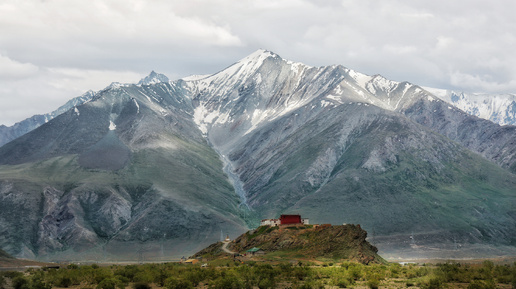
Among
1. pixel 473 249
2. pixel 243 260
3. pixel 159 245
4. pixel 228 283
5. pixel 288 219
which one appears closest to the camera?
pixel 228 283

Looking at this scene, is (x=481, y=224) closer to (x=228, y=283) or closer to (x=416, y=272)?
(x=416, y=272)

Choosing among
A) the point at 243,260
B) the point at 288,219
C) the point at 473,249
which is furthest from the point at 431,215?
the point at 243,260

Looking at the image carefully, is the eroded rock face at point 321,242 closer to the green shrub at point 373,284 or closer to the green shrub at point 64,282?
the green shrub at point 373,284

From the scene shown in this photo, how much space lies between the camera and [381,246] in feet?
582

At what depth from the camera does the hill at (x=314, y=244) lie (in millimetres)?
103625

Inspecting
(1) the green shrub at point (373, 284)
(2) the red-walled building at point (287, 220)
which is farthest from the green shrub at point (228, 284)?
(2) the red-walled building at point (287, 220)

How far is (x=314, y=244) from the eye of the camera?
109500mm

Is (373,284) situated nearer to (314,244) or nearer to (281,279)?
(281,279)

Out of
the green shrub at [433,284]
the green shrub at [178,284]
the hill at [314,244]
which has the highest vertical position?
the hill at [314,244]

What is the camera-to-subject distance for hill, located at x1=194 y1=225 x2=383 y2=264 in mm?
103625

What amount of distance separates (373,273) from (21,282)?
4277 centimetres

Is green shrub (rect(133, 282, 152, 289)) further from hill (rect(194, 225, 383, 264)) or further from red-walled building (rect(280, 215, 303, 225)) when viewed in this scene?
red-walled building (rect(280, 215, 303, 225))

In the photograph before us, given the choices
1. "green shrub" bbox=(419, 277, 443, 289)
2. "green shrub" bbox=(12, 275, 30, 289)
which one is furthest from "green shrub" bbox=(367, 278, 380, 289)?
"green shrub" bbox=(12, 275, 30, 289)

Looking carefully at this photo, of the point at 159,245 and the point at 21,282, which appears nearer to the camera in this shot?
the point at 21,282
